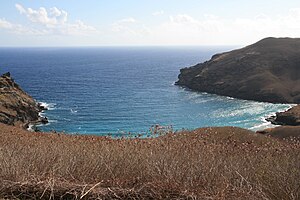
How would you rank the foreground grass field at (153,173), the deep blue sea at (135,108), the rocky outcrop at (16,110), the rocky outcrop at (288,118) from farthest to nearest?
the rocky outcrop at (288,118), the deep blue sea at (135,108), the rocky outcrop at (16,110), the foreground grass field at (153,173)

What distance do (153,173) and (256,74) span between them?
125131 mm

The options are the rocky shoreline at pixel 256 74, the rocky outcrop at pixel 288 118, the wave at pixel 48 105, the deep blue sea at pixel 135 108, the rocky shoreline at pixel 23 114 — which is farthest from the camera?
the rocky shoreline at pixel 256 74

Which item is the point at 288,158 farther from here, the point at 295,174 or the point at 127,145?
the point at 127,145

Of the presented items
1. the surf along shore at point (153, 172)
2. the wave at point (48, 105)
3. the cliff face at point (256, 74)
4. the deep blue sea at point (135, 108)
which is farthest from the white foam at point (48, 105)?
the surf along shore at point (153, 172)

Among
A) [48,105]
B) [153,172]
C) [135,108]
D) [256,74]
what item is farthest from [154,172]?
[256,74]

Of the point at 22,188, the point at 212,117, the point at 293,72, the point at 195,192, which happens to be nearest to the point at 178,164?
the point at 195,192

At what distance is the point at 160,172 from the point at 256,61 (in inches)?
5403

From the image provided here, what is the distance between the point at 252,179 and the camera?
7.41 meters

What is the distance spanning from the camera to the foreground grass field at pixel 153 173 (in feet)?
22.1

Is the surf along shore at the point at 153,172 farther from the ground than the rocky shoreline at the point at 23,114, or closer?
farther from the ground

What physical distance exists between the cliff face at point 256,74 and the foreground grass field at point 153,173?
334 feet

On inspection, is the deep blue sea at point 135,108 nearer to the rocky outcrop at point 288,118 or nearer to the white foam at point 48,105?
the white foam at point 48,105

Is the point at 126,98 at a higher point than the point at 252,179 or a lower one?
lower

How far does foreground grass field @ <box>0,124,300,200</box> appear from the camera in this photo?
22.1 feet
